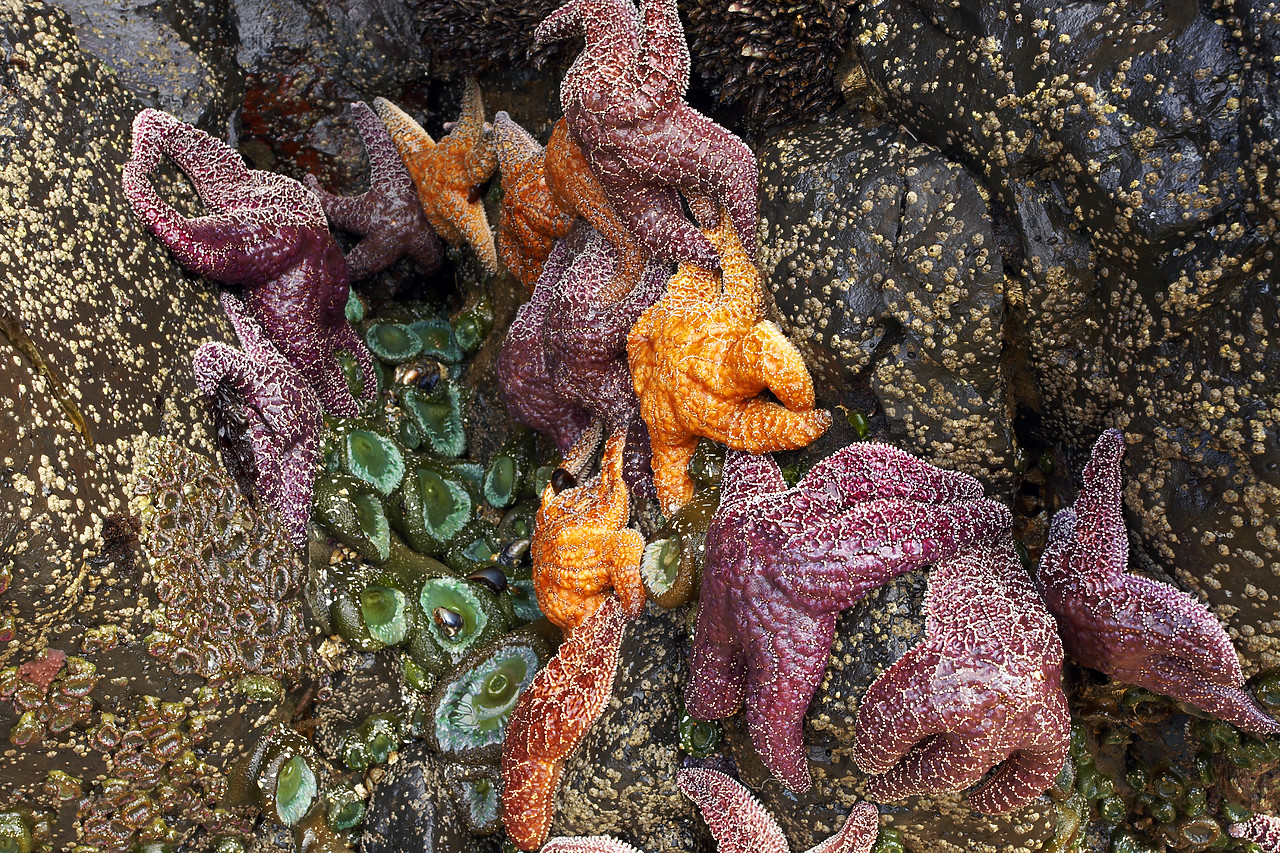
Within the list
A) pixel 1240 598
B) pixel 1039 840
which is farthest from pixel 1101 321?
pixel 1039 840

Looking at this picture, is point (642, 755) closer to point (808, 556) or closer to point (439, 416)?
point (808, 556)

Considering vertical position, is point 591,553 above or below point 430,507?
above

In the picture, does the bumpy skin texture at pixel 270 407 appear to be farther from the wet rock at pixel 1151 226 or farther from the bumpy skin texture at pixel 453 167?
the wet rock at pixel 1151 226

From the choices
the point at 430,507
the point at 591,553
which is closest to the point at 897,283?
the point at 591,553

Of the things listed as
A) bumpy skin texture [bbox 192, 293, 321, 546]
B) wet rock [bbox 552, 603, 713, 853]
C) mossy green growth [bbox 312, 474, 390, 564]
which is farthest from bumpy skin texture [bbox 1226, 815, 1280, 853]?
bumpy skin texture [bbox 192, 293, 321, 546]

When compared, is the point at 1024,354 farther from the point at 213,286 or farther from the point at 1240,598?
the point at 213,286

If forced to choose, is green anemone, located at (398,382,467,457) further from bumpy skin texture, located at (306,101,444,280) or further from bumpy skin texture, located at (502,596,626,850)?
bumpy skin texture, located at (502,596,626,850)
